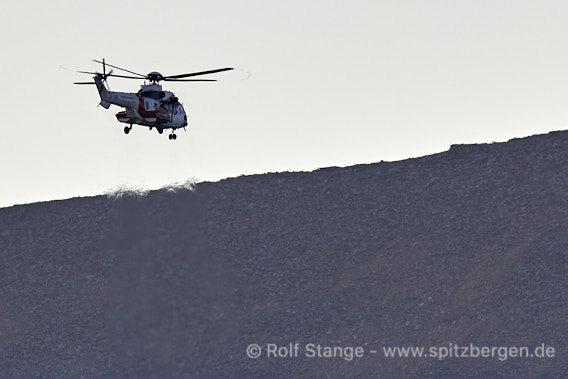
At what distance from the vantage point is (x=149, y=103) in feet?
283

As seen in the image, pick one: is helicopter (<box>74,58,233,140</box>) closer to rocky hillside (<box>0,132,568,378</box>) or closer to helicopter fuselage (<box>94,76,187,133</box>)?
helicopter fuselage (<box>94,76,187,133</box>)

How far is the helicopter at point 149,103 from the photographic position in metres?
85.1

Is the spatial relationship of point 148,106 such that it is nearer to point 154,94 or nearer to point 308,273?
point 154,94

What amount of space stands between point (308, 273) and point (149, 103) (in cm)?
5113

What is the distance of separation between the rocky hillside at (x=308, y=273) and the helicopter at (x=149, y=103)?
117 feet

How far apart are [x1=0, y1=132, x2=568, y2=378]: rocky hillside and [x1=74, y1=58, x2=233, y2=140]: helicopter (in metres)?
35.7

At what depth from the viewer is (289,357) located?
123875 mm

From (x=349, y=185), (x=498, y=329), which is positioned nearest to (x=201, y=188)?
(x=349, y=185)

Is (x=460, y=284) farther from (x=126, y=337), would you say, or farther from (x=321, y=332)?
(x=126, y=337)
